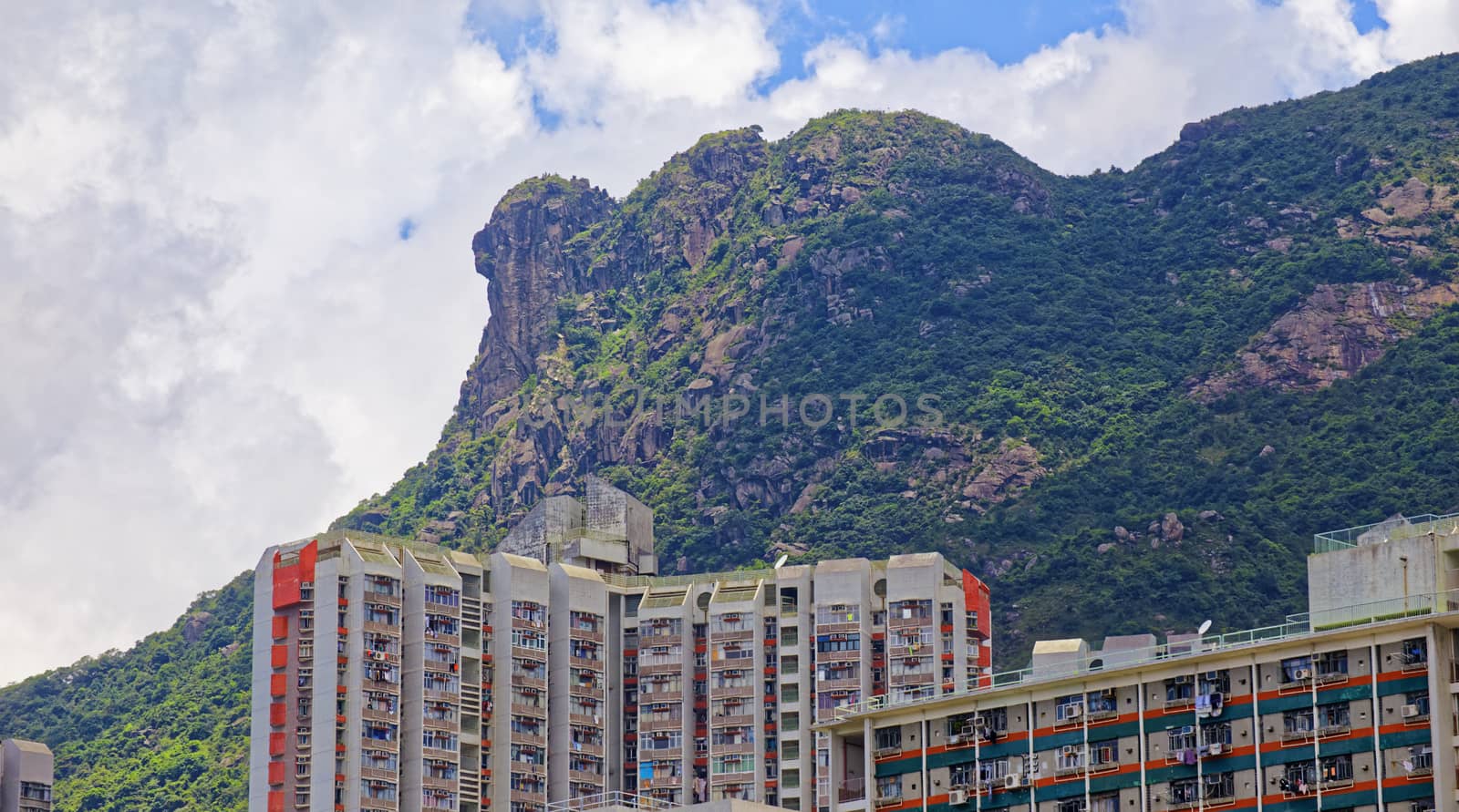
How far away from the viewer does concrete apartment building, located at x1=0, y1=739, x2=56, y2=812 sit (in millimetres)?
185375

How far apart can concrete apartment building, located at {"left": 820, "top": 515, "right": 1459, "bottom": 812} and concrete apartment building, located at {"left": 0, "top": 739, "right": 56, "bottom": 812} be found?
244 feet

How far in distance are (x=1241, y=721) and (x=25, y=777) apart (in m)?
94.4

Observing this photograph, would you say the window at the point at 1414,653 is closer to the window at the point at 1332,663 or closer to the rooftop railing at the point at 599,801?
the window at the point at 1332,663

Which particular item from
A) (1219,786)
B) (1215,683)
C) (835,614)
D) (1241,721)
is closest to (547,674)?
(835,614)

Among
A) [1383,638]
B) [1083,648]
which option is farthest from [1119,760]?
[1083,648]

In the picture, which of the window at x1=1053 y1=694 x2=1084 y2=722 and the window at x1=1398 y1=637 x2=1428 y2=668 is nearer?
the window at x1=1398 y1=637 x2=1428 y2=668

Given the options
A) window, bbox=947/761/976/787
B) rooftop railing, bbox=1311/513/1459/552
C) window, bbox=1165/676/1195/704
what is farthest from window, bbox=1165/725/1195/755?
rooftop railing, bbox=1311/513/1459/552

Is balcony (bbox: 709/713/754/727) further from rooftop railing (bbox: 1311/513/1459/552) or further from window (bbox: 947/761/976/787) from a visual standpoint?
rooftop railing (bbox: 1311/513/1459/552)

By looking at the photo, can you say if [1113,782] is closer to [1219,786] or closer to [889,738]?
[1219,786]

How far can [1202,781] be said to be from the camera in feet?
383

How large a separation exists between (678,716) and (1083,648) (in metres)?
27.6

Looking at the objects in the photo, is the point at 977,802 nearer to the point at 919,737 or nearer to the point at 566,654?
the point at 919,737

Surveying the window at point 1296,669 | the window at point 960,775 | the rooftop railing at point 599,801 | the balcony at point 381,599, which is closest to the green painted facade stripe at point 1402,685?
the window at point 1296,669

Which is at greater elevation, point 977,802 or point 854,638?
point 854,638
